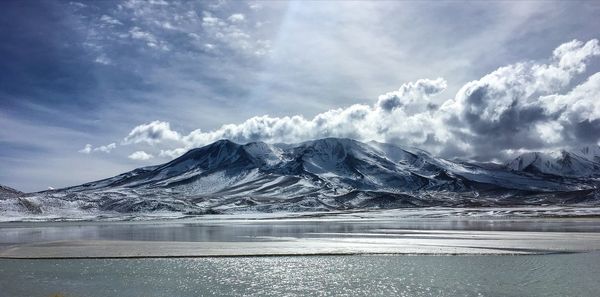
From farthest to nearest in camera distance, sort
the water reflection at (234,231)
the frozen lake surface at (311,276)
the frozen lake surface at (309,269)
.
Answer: the water reflection at (234,231)
the frozen lake surface at (309,269)
the frozen lake surface at (311,276)

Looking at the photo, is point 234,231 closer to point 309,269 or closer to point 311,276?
point 309,269

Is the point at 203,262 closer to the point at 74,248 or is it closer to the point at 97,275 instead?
the point at 97,275

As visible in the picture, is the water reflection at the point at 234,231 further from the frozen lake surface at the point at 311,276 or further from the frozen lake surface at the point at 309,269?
the frozen lake surface at the point at 311,276

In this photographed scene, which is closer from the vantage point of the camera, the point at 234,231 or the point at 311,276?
the point at 311,276

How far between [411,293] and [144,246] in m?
37.5

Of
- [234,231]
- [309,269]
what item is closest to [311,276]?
[309,269]

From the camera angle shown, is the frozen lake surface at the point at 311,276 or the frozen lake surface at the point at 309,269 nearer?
the frozen lake surface at the point at 311,276

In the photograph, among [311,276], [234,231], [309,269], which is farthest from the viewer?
[234,231]

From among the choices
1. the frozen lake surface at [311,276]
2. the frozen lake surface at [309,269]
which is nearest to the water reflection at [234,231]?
the frozen lake surface at [309,269]

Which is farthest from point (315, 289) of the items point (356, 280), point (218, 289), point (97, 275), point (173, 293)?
point (97, 275)

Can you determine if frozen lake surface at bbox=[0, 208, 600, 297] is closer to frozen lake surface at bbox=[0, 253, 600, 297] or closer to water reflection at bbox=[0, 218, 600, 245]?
frozen lake surface at bbox=[0, 253, 600, 297]

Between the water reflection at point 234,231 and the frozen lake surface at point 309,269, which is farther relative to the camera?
the water reflection at point 234,231

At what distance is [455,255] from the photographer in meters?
45.8

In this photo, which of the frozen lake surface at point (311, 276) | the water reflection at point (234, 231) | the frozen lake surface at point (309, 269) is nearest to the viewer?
the frozen lake surface at point (311, 276)
